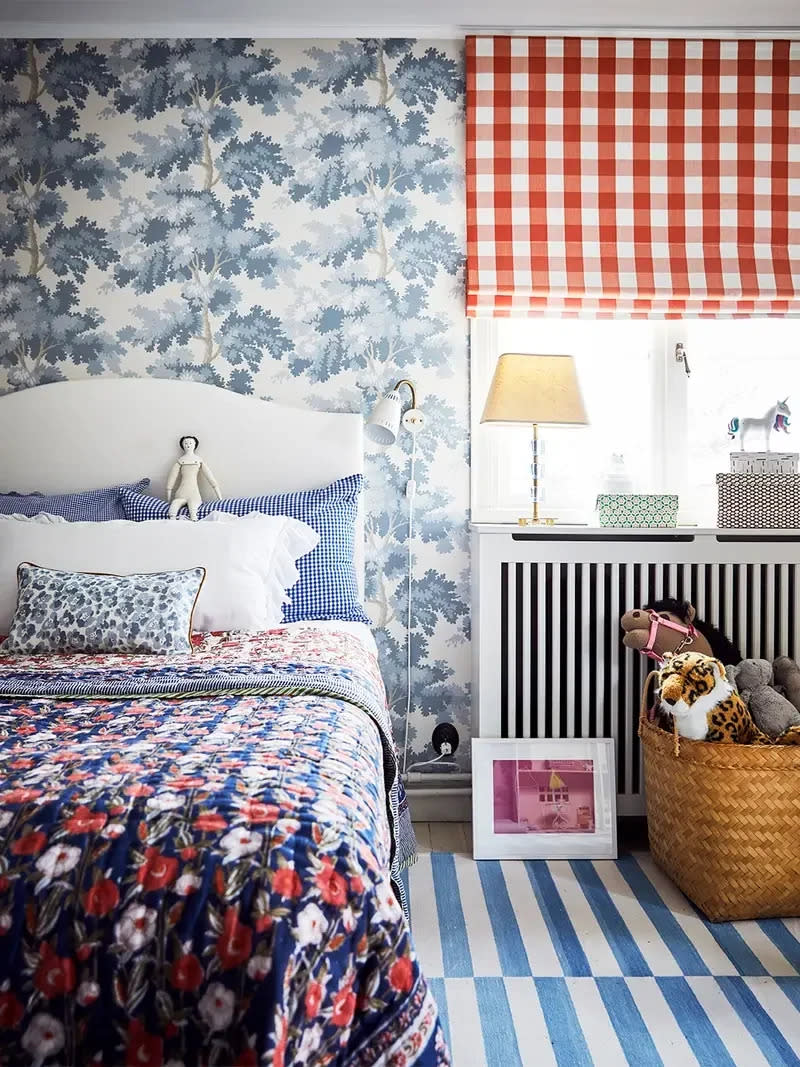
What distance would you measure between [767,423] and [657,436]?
34cm

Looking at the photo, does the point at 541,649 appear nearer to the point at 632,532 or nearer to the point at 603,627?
the point at 603,627

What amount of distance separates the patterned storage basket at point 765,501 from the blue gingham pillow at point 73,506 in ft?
6.02

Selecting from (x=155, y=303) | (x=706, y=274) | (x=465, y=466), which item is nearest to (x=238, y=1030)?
(x=465, y=466)

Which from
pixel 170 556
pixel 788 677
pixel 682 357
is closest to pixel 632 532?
pixel 788 677

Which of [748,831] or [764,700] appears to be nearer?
[748,831]

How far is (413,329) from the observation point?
9.85 ft

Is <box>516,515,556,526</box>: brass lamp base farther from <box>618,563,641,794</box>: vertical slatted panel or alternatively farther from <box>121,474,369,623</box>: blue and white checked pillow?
<box>121,474,369,623</box>: blue and white checked pillow

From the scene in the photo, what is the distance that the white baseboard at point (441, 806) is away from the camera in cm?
295

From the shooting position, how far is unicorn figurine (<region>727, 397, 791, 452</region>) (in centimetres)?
289

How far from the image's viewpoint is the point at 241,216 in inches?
118

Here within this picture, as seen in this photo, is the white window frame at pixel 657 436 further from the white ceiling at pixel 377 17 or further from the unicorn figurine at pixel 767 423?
the white ceiling at pixel 377 17

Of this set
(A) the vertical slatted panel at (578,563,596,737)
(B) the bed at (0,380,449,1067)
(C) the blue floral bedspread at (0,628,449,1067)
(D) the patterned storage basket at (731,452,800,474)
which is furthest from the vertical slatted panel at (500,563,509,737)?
(C) the blue floral bedspread at (0,628,449,1067)

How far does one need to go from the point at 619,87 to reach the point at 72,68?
5.73ft

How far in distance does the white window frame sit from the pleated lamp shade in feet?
0.78
